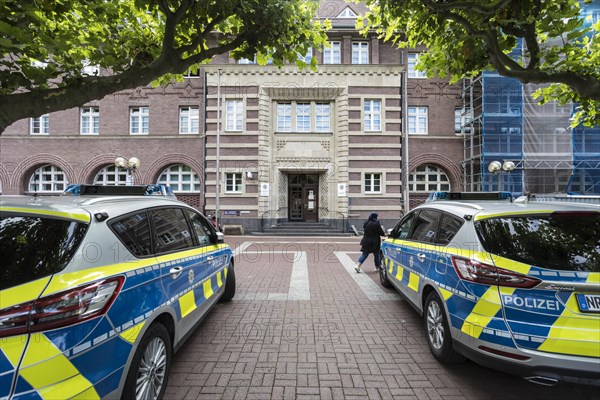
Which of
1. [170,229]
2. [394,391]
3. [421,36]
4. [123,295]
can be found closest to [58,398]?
[123,295]

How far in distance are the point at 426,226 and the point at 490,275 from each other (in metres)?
1.63

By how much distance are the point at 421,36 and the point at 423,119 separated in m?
15.0

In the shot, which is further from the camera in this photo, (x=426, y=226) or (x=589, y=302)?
(x=426, y=226)

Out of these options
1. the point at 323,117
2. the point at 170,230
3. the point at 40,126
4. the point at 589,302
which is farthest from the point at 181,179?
the point at 589,302

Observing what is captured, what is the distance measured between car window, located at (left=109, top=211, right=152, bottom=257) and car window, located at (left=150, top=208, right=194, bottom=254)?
14 centimetres

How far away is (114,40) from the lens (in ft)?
20.5

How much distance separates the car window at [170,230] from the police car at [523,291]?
2.93 metres

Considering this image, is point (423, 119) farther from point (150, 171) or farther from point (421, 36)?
point (150, 171)

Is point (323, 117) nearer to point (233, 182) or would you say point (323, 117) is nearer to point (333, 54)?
point (333, 54)

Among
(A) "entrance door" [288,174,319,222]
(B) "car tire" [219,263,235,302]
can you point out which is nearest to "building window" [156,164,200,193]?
(A) "entrance door" [288,174,319,222]

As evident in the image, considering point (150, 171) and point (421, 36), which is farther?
point (150, 171)

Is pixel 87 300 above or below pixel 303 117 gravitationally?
below

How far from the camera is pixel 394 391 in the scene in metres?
2.86

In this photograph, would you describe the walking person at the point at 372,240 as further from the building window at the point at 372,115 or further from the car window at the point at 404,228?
the building window at the point at 372,115
